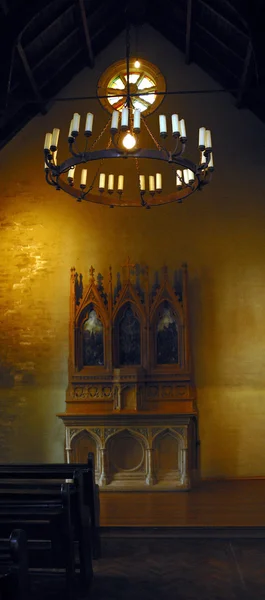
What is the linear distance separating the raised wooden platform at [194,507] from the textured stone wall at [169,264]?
0.88 m

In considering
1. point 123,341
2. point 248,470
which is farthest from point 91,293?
point 248,470

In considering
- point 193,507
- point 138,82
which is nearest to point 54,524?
point 193,507

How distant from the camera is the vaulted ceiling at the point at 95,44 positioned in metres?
8.42

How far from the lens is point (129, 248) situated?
32.9ft

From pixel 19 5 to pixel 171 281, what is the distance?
4.58 meters

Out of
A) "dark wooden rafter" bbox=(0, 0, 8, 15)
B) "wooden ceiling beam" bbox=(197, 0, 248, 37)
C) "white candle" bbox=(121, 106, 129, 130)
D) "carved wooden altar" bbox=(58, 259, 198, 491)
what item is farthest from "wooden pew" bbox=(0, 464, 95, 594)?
"wooden ceiling beam" bbox=(197, 0, 248, 37)

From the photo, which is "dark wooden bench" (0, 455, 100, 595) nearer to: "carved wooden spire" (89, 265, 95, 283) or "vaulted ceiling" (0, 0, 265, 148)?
"carved wooden spire" (89, 265, 95, 283)

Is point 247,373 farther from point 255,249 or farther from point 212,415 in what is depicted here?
point 255,249

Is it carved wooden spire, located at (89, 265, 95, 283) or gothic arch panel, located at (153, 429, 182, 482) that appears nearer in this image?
gothic arch panel, located at (153, 429, 182, 482)

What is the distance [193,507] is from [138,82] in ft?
23.3

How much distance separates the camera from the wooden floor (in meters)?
6.79

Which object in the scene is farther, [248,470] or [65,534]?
[248,470]

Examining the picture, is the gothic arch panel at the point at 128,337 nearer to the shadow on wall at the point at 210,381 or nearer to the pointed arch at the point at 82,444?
the shadow on wall at the point at 210,381

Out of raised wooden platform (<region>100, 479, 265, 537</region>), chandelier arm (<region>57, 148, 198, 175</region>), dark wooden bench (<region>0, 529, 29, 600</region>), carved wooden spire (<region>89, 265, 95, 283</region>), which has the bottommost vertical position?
raised wooden platform (<region>100, 479, 265, 537</region>)
